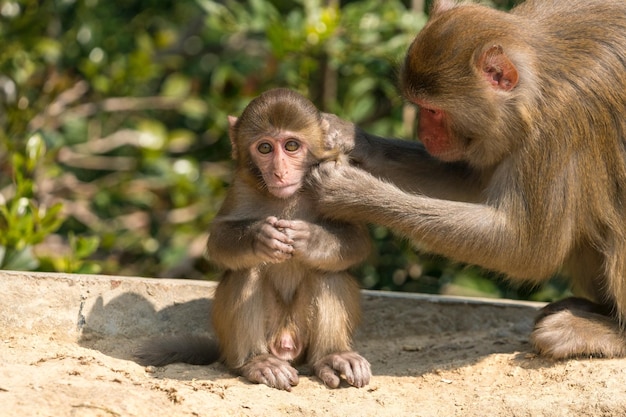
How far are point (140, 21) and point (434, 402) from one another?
7.03 metres

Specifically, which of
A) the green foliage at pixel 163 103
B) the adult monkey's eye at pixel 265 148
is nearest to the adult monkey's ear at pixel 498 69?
the adult monkey's eye at pixel 265 148

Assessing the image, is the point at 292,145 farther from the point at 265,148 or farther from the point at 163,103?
the point at 163,103

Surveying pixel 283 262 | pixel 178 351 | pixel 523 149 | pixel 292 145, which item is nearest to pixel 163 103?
pixel 178 351

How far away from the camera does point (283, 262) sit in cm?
570

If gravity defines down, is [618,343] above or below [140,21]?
below

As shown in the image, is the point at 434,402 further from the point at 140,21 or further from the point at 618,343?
the point at 140,21

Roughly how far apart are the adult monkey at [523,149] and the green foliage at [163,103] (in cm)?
279

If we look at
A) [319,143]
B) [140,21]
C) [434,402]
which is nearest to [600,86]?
[319,143]

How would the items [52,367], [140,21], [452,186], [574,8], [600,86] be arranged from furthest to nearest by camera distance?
[140,21]
[452,186]
[574,8]
[600,86]
[52,367]

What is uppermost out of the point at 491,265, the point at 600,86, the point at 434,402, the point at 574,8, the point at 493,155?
the point at 574,8

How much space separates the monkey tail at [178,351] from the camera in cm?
593

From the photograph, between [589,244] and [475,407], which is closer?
[475,407]

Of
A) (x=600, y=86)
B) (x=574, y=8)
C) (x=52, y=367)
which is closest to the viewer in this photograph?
(x=52, y=367)

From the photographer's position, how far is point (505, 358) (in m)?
6.17
